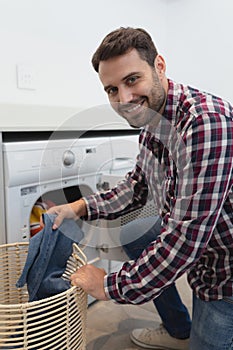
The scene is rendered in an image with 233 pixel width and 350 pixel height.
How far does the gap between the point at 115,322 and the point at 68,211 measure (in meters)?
0.64

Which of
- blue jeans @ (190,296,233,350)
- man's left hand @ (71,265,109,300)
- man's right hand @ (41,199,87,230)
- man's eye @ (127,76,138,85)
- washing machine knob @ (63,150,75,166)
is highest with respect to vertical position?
man's eye @ (127,76,138,85)

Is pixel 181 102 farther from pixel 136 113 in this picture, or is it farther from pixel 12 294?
pixel 12 294

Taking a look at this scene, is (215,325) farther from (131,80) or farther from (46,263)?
(131,80)

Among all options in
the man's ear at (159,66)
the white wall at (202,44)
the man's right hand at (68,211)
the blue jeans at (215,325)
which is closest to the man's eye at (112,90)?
the man's ear at (159,66)

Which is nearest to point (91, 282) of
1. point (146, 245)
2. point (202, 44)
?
point (146, 245)

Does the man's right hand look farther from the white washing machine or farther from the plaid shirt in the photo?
the plaid shirt

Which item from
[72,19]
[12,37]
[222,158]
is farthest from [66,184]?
[72,19]

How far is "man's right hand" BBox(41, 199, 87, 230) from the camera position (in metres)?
0.99

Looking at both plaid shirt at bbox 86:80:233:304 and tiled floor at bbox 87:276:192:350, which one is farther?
tiled floor at bbox 87:276:192:350

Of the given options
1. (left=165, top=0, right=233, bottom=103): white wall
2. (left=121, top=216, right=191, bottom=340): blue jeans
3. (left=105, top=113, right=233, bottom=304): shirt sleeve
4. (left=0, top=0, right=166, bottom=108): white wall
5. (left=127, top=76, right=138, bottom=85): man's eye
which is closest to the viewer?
(left=105, top=113, right=233, bottom=304): shirt sleeve

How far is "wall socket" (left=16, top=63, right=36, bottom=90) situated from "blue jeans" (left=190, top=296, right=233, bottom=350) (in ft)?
4.55

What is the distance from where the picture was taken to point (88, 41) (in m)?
2.15

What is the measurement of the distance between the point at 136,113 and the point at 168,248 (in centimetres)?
35

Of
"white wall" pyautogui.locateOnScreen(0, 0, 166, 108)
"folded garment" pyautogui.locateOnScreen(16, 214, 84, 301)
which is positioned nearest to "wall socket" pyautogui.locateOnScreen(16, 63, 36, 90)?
"white wall" pyautogui.locateOnScreen(0, 0, 166, 108)
